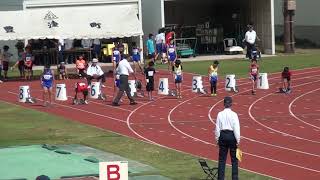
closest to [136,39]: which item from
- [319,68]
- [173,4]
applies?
[173,4]

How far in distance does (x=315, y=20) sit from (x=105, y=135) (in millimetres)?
33282

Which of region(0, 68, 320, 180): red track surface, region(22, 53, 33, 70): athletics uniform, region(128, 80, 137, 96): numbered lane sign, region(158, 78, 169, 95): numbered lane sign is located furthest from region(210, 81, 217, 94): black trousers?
region(22, 53, 33, 70): athletics uniform

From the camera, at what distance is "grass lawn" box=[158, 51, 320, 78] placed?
35453 millimetres

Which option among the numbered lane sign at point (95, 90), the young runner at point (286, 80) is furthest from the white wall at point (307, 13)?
the numbered lane sign at point (95, 90)

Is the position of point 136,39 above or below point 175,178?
above

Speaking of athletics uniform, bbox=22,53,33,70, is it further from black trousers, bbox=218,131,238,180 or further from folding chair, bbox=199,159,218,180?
black trousers, bbox=218,131,238,180

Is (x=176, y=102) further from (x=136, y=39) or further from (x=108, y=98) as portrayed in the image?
(x=136, y=39)

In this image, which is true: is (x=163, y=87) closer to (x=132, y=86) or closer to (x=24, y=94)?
(x=132, y=86)

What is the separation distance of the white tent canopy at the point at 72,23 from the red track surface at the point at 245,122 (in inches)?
180

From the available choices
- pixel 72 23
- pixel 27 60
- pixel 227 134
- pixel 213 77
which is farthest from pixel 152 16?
pixel 227 134

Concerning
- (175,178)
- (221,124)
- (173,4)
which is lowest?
(175,178)

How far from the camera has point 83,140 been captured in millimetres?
19766

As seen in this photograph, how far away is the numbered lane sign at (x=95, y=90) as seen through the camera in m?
28.3

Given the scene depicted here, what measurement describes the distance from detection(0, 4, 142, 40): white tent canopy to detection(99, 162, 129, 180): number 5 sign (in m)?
24.6
